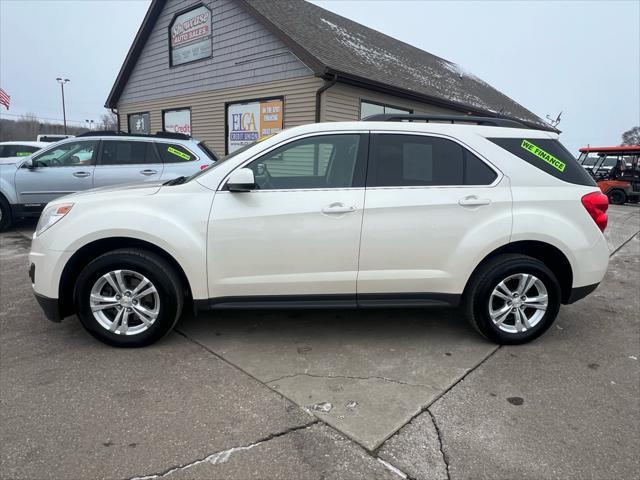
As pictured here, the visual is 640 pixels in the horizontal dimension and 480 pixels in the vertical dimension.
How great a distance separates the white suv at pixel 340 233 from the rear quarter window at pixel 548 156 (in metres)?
0.01

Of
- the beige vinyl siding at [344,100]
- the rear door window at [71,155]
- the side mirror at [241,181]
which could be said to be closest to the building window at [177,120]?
the beige vinyl siding at [344,100]

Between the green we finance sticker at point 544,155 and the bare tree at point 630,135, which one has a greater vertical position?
the bare tree at point 630,135

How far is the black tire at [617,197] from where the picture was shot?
55.6 feet

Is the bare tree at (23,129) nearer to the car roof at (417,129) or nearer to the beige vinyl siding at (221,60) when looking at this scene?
the beige vinyl siding at (221,60)

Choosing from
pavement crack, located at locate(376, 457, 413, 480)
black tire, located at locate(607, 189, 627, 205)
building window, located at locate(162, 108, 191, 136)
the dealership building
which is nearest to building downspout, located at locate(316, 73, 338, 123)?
the dealership building

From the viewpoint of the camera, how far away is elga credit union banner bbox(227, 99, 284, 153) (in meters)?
11.4

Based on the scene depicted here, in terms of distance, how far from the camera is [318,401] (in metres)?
2.73

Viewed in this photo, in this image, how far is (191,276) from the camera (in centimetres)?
324

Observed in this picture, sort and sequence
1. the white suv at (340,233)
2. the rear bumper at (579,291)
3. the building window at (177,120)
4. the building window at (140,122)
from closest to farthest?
the white suv at (340,233) → the rear bumper at (579,291) → the building window at (177,120) → the building window at (140,122)

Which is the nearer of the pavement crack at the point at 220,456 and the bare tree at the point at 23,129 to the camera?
the pavement crack at the point at 220,456

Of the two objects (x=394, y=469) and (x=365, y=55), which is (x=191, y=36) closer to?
(x=365, y=55)

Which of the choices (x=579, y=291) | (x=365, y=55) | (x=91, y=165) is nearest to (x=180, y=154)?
(x=91, y=165)

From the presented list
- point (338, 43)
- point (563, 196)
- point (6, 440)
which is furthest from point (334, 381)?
point (338, 43)

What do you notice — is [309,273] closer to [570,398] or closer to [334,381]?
[334,381]
